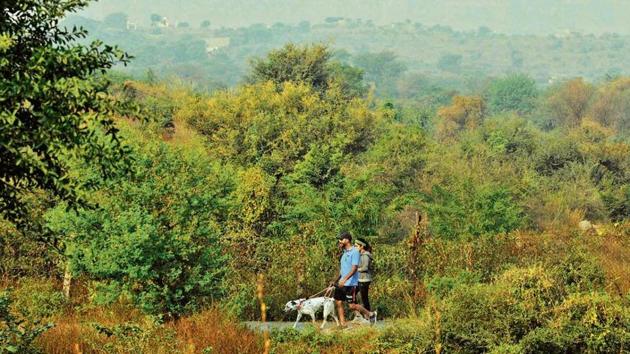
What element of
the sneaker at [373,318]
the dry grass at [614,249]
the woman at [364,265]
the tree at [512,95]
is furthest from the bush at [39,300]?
the tree at [512,95]

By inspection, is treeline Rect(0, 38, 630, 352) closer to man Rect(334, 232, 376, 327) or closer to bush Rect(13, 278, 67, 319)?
bush Rect(13, 278, 67, 319)

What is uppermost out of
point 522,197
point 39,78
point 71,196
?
point 39,78

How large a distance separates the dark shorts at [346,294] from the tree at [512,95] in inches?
5791

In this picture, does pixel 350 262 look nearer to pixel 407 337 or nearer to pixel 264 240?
pixel 407 337

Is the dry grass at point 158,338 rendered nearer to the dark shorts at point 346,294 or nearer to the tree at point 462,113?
the dark shorts at point 346,294

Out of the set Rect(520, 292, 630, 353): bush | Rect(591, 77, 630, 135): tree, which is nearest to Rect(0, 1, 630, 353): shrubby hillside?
Rect(520, 292, 630, 353): bush

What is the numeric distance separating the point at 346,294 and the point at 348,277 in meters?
0.40

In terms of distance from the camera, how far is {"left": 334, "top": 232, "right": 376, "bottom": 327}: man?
1611cm

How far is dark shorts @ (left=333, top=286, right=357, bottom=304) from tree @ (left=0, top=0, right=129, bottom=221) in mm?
7363

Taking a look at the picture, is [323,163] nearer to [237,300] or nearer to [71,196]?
[237,300]

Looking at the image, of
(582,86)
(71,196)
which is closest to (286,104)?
(71,196)

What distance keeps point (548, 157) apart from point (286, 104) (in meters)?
18.2

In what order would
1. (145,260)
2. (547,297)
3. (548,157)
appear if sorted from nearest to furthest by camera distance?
(547,297) → (145,260) → (548,157)

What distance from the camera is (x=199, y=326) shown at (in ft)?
46.8
